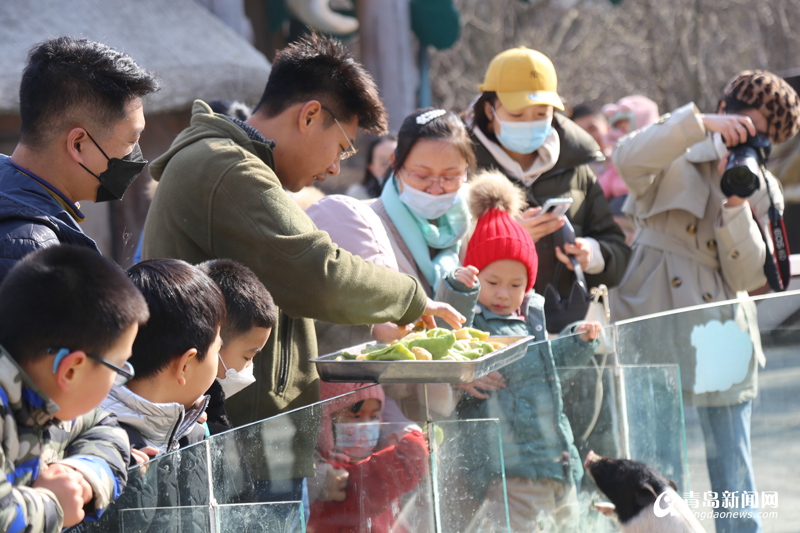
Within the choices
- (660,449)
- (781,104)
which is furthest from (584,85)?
(660,449)

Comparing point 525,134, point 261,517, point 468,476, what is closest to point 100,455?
point 261,517

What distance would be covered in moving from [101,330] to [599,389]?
2.24 m

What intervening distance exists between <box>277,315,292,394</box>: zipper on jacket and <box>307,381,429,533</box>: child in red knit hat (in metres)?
0.21

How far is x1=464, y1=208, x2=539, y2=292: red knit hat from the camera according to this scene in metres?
3.21

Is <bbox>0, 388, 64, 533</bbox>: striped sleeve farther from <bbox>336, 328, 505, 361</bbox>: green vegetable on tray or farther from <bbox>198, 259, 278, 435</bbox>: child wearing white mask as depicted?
<bbox>336, 328, 505, 361</bbox>: green vegetable on tray

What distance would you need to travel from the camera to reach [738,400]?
3.72 metres

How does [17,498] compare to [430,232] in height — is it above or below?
below

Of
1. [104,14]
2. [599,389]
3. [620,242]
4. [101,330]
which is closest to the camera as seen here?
[101,330]

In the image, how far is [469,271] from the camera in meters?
2.90

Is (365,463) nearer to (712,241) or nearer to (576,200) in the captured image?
(576,200)

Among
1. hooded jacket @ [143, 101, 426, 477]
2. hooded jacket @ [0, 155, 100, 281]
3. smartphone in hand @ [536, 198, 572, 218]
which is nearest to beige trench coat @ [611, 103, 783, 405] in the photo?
smartphone in hand @ [536, 198, 572, 218]

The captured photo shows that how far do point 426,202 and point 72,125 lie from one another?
4.79 feet

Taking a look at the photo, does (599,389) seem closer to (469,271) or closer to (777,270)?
(469,271)

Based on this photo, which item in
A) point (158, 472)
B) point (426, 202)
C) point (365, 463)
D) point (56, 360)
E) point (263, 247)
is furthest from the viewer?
point (426, 202)
